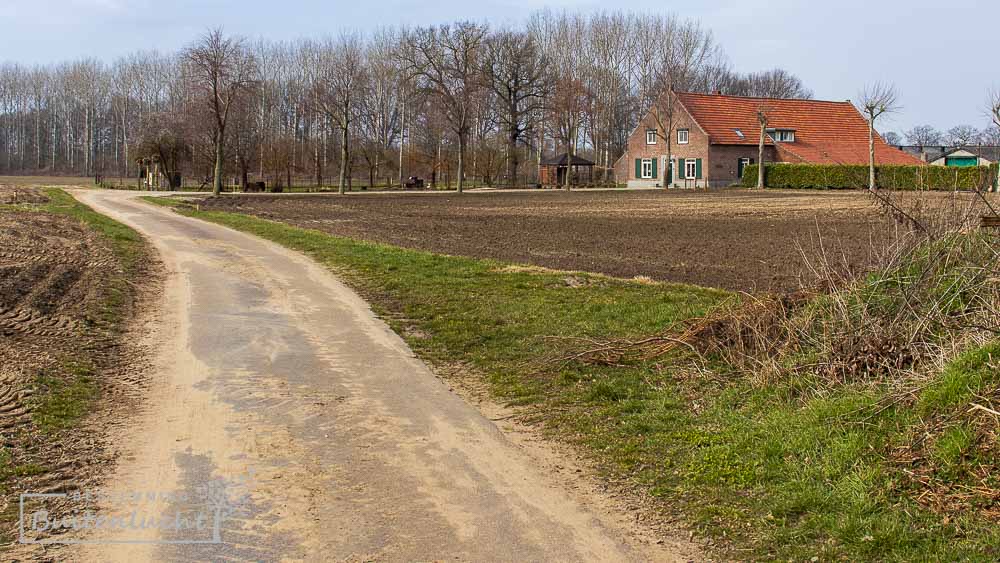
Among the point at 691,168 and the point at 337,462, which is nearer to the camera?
the point at 337,462

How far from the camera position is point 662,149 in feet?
262

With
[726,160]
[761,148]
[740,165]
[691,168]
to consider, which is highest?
[761,148]

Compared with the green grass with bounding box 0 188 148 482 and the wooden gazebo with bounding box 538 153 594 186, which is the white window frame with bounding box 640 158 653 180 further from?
the green grass with bounding box 0 188 148 482

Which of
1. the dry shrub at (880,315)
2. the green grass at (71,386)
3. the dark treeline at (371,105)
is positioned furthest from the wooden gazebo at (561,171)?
the dry shrub at (880,315)

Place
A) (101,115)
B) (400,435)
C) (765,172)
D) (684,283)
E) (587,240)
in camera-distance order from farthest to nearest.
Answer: (101,115)
(765,172)
(587,240)
(684,283)
(400,435)

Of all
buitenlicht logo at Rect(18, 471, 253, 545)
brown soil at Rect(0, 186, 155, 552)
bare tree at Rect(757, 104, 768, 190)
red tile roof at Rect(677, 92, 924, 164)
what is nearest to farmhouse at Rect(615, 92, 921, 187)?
red tile roof at Rect(677, 92, 924, 164)

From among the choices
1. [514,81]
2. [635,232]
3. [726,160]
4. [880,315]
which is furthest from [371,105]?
[880,315]

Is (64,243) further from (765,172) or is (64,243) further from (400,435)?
(765,172)

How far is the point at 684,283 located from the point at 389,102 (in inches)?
3317

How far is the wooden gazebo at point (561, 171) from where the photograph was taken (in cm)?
8625

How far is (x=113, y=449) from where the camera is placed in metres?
6.69

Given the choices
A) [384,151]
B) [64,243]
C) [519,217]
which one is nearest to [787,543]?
[64,243]

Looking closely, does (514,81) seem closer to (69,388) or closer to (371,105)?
(371,105)

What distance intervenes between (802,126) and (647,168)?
45.6ft
